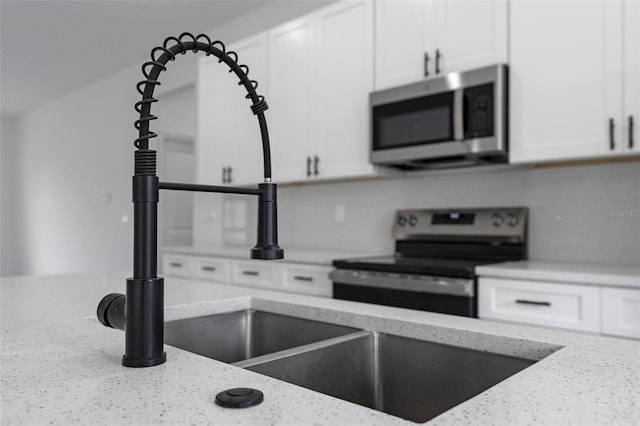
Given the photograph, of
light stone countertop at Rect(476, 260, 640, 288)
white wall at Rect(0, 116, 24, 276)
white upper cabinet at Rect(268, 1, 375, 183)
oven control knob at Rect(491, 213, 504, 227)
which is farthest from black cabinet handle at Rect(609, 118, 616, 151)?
white wall at Rect(0, 116, 24, 276)

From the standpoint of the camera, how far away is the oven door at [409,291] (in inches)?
86.8

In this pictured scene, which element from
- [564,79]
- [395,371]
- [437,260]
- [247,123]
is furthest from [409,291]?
[247,123]

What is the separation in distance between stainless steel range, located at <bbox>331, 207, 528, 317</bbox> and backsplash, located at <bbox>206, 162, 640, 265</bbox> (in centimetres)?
9

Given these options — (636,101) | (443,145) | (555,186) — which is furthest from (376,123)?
(636,101)

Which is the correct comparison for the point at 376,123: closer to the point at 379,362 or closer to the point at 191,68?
the point at 379,362

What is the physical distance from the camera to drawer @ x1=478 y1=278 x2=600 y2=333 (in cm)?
192

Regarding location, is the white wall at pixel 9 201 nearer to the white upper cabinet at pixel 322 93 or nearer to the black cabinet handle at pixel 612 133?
the white upper cabinet at pixel 322 93

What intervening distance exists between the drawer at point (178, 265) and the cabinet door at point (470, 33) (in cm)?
229

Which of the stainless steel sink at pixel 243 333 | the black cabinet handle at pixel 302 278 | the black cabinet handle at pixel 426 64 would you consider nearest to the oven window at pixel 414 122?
the black cabinet handle at pixel 426 64

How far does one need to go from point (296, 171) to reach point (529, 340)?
8.35ft

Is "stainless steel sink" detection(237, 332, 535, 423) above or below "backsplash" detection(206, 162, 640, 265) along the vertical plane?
below

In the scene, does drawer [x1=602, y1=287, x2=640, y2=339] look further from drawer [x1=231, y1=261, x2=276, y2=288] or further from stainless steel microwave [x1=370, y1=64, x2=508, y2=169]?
drawer [x1=231, y1=261, x2=276, y2=288]

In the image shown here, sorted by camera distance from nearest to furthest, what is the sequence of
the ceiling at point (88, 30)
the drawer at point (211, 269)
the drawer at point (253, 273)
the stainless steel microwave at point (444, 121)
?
the stainless steel microwave at point (444, 121) → the drawer at point (253, 273) → the drawer at point (211, 269) → the ceiling at point (88, 30)

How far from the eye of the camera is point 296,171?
11.1 feet
